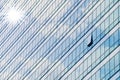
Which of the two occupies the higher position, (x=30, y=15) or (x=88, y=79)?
(x=30, y=15)

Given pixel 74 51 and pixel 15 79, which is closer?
pixel 74 51

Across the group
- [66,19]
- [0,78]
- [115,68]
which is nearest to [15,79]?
[0,78]

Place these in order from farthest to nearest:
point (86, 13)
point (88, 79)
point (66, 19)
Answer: point (66, 19) → point (86, 13) → point (88, 79)

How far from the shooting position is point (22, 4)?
93875 millimetres

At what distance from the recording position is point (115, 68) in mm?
55875

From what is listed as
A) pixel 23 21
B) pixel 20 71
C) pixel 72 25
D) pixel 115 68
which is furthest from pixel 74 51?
pixel 23 21

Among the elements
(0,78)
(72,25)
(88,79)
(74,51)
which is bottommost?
(0,78)

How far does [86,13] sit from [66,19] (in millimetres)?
6740

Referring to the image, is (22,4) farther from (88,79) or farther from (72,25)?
(88,79)

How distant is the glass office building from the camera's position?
59156 millimetres

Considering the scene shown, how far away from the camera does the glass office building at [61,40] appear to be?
5916cm

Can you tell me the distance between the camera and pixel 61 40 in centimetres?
7138

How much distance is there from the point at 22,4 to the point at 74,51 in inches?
1256

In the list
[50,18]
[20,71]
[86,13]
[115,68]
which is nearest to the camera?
[115,68]
